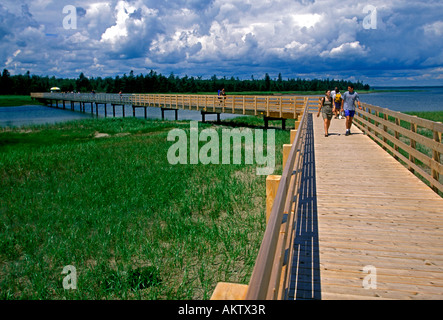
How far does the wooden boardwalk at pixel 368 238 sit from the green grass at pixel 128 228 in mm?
1508

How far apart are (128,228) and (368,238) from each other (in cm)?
524

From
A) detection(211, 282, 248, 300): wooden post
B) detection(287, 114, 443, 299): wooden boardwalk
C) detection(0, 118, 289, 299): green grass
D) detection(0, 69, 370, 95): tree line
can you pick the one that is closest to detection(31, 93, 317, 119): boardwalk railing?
detection(0, 118, 289, 299): green grass

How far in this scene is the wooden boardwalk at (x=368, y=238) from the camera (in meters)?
3.54

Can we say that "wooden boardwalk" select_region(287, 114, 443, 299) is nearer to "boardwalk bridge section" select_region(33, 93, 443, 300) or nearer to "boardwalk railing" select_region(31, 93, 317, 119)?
"boardwalk bridge section" select_region(33, 93, 443, 300)

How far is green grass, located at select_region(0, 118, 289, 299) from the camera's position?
19.0 feet

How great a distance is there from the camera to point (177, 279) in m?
5.87

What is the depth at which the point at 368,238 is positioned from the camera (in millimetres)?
4629

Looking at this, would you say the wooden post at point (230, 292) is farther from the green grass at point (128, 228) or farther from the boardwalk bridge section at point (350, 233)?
the green grass at point (128, 228)

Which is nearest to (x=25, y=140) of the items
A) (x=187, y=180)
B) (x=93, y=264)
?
(x=187, y=180)

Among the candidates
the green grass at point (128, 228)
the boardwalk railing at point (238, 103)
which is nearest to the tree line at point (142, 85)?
the boardwalk railing at point (238, 103)

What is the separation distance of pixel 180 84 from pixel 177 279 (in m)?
141

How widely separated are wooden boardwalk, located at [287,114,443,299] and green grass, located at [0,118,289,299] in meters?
1.51

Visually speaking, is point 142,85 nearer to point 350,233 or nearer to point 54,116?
point 54,116
